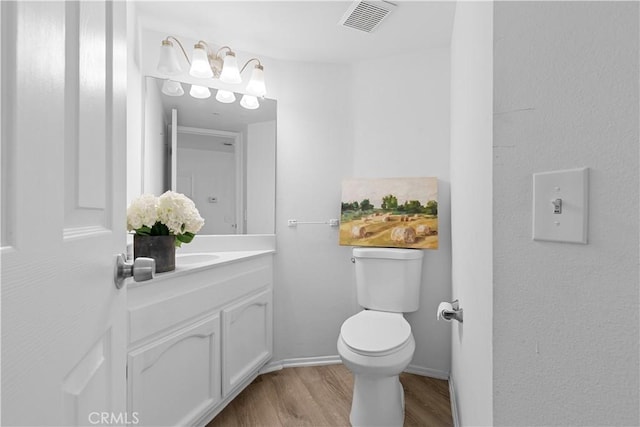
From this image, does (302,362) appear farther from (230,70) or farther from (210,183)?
(230,70)

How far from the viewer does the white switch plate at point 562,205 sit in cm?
48

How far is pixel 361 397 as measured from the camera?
1.51m

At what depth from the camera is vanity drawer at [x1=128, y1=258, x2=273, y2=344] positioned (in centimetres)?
116

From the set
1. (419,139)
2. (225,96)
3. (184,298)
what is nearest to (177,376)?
(184,298)

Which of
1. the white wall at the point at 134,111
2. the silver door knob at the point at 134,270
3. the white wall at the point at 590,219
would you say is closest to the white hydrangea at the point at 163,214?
the white wall at the point at 134,111

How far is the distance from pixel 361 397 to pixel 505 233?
1.28 metres

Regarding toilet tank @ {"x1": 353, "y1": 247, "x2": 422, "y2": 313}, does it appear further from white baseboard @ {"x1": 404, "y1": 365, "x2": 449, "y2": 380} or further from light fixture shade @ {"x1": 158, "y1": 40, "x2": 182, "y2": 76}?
light fixture shade @ {"x1": 158, "y1": 40, "x2": 182, "y2": 76}

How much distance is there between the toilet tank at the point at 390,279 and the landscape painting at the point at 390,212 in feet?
0.29

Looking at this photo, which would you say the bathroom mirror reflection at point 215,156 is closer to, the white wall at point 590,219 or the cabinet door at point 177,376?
the cabinet door at point 177,376

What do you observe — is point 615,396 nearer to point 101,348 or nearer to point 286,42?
point 101,348

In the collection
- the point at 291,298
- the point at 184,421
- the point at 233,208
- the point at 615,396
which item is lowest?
the point at 184,421

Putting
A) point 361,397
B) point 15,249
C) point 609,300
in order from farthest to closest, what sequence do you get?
point 361,397 → point 609,300 → point 15,249

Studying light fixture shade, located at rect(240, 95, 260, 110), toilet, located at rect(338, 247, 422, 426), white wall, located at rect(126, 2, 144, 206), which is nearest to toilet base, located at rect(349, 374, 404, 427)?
toilet, located at rect(338, 247, 422, 426)

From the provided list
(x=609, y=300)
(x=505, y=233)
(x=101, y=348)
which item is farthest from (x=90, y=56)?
(x=609, y=300)
